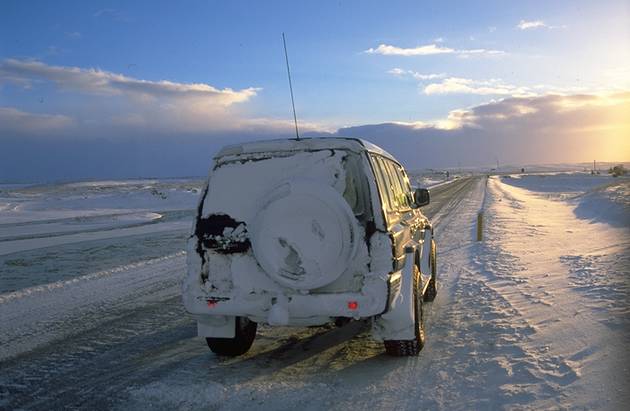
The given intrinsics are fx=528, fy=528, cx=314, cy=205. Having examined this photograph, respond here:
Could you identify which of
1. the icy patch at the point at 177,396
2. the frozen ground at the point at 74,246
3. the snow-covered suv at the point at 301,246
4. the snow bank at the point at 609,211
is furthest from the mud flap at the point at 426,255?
the snow bank at the point at 609,211

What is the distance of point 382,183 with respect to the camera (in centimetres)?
503

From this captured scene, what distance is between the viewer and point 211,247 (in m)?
4.66

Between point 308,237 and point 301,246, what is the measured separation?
92 mm

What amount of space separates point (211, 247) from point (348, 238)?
125 cm

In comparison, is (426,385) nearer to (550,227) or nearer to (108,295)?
(108,295)

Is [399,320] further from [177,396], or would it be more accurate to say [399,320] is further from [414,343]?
[177,396]

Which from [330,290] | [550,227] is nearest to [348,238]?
[330,290]

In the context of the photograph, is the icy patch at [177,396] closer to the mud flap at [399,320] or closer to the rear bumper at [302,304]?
the rear bumper at [302,304]

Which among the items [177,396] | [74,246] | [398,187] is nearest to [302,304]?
[177,396]

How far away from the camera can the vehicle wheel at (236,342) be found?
5145 millimetres

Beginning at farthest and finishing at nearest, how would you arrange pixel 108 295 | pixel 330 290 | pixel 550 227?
pixel 550 227
pixel 108 295
pixel 330 290

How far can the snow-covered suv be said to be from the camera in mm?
4293

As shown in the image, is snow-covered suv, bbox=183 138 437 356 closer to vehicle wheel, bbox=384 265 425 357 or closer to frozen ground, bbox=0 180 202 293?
vehicle wheel, bbox=384 265 425 357

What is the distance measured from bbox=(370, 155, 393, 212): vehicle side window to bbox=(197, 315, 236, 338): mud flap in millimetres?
1792
